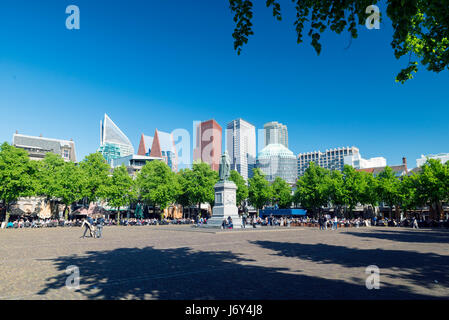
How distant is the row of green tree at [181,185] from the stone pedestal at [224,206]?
22997 millimetres

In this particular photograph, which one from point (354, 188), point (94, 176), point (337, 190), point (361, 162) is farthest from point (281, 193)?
point (361, 162)

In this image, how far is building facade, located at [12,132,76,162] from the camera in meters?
66.7

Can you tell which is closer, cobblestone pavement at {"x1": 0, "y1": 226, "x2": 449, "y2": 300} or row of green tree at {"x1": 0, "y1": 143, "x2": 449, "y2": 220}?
cobblestone pavement at {"x1": 0, "y1": 226, "x2": 449, "y2": 300}

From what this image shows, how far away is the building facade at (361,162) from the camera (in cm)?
12761

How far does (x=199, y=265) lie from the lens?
1062 cm

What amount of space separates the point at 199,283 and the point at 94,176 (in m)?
50.5

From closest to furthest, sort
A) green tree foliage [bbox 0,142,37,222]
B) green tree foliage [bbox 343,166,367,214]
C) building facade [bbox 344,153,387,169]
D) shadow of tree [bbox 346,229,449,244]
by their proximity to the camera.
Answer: shadow of tree [bbox 346,229,449,244] < green tree foliage [bbox 0,142,37,222] < green tree foliage [bbox 343,166,367,214] < building facade [bbox 344,153,387,169]

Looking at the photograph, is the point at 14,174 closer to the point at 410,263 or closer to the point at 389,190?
the point at 410,263

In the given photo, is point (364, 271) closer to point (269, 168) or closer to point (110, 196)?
point (110, 196)

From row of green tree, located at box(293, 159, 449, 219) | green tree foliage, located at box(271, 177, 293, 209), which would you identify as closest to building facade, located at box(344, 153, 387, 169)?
row of green tree, located at box(293, 159, 449, 219)

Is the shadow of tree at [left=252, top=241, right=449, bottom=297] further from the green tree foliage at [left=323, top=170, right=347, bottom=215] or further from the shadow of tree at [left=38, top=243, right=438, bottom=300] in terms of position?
the green tree foliage at [left=323, top=170, right=347, bottom=215]

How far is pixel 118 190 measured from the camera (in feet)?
180

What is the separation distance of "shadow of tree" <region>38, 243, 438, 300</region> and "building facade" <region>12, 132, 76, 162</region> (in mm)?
65197
